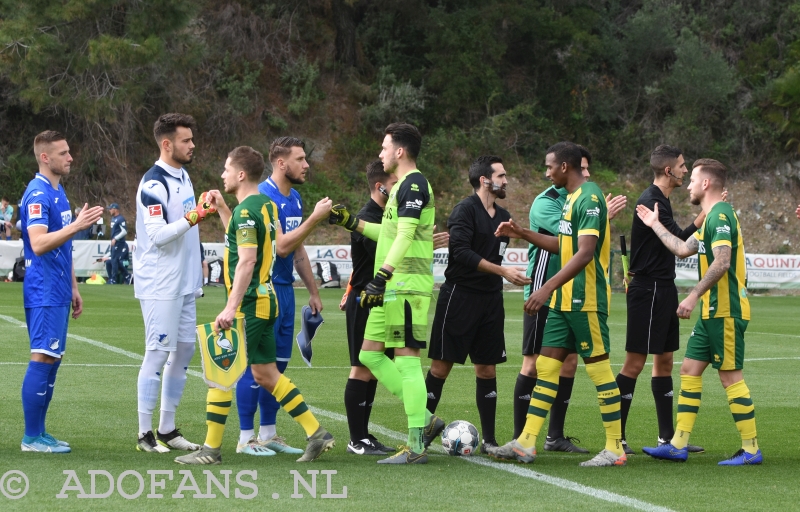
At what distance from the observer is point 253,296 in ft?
22.6

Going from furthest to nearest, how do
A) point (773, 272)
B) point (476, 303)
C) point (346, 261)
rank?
1. point (773, 272)
2. point (346, 261)
3. point (476, 303)

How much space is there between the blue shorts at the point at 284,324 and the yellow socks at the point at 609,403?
7.20ft

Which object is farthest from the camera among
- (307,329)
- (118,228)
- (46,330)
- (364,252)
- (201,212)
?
(118,228)

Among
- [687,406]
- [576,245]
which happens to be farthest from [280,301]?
[687,406]

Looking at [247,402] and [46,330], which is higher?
[46,330]

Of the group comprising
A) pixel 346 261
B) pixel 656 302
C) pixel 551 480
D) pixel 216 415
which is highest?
pixel 346 261

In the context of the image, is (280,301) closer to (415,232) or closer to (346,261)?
(415,232)

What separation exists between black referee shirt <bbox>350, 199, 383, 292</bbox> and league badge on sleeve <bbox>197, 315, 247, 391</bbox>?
4.55ft

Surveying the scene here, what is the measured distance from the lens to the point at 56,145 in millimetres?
7461

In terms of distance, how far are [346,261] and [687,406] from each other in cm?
2193

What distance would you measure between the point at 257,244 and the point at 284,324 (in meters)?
1.05

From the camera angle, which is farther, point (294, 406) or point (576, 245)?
point (576, 245)

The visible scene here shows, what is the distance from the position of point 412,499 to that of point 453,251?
2330 millimetres

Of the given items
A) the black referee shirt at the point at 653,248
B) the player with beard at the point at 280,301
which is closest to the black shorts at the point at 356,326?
the player with beard at the point at 280,301
